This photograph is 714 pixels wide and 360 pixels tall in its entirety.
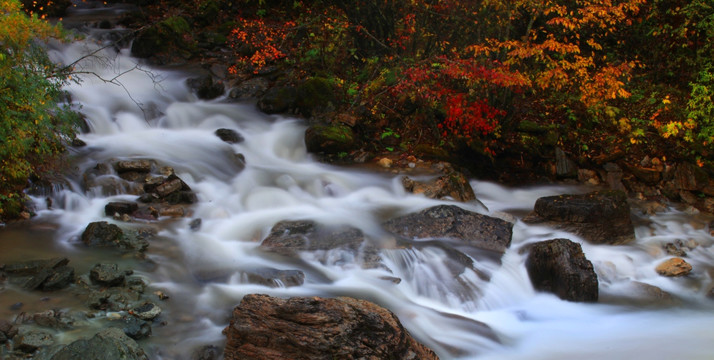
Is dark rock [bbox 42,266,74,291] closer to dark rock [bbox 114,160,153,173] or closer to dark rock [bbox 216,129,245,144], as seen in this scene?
dark rock [bbox 114,160,153,173]

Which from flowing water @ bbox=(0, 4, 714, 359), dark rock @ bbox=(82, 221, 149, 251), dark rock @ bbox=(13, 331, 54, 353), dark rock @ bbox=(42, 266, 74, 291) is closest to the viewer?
dark rock @ bbox=(13, 331, 54, 353)

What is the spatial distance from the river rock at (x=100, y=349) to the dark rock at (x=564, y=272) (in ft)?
16.9

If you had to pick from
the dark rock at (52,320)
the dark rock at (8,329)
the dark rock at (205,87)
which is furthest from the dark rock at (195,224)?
the dark rock at (205,87)

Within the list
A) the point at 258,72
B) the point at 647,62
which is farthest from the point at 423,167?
the point at 647,62

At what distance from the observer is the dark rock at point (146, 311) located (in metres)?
Result: 5.14

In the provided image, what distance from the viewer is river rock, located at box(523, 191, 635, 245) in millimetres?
8391

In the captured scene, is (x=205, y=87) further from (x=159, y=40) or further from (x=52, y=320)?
(x=52, y=320)

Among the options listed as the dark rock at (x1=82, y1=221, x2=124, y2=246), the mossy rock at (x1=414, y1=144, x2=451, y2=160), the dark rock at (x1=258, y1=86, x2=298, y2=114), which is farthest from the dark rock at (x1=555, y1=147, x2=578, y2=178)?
the dark rock at (x1=82, y1=221, x2=124, y2=246)

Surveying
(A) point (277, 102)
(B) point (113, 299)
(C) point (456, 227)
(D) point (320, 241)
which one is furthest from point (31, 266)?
(A) point (277, 102)

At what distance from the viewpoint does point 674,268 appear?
303 inches

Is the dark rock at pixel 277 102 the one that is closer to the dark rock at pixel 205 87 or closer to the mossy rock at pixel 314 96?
the mossy rock at pixel 314 96

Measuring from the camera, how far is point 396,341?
456 centimetres

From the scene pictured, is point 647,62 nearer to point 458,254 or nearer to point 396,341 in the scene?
point 458,254

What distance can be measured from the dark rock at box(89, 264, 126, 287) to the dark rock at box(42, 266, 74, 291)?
0.68ft
